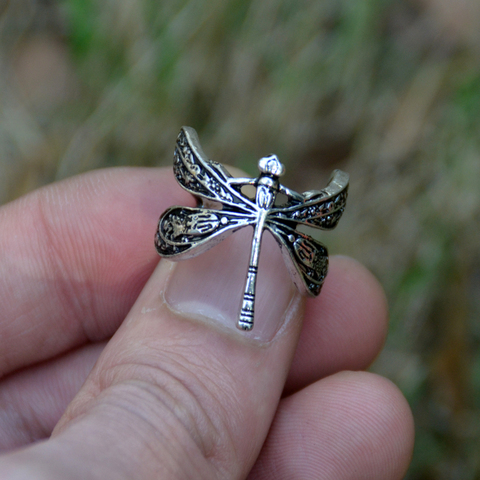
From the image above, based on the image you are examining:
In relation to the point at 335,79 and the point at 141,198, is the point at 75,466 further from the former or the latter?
the point at 335,79

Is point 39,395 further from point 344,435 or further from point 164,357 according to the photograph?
point 344,435

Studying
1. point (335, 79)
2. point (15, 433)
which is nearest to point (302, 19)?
point (335, 79)

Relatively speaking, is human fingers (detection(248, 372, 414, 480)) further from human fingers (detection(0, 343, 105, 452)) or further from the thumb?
human fingers (detection(0, 343, 105, 452))

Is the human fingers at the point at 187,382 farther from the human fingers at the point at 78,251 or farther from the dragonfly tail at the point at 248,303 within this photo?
the human fingers at the point at 78,251

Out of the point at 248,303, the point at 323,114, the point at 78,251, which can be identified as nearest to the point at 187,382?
the point at 248,303

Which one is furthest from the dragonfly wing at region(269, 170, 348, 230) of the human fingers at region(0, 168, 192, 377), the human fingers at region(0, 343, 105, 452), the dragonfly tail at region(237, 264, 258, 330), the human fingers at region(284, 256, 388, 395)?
the human fingers at region(0, 343, 105, 452)

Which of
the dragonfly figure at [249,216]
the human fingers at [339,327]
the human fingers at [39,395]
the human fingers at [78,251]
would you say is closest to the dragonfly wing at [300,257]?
the dragonfly figure at [249,216]
